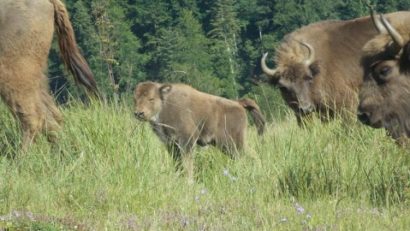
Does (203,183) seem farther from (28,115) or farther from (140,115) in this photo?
(28,115)

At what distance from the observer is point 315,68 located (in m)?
14.3

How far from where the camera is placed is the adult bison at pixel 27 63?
10805 millimetres

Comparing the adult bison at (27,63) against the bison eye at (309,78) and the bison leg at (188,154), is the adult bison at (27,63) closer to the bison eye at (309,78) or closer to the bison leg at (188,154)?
the bison leg at (188,154)

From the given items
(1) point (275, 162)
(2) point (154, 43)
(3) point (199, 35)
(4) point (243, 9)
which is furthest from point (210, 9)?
(1) point (275, 162)

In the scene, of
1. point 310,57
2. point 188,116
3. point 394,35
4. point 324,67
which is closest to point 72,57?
point 188,116

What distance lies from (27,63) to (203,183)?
2.64 metres

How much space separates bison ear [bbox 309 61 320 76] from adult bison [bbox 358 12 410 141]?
525 cm

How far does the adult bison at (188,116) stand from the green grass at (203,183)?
0.57 m

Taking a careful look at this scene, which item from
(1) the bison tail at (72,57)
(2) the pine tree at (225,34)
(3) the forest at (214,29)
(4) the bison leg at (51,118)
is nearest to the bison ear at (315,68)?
(1) the bison tail at (72,57)

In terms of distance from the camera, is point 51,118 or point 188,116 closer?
point 51,118

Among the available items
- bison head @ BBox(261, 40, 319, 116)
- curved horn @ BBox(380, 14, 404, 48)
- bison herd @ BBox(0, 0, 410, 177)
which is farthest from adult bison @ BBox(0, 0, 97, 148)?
bison head @ BBox(261, 40, 319, 116)

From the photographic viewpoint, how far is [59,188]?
27.3 ft

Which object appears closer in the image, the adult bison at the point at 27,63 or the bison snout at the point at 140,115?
the adult bison at the point at 27,63

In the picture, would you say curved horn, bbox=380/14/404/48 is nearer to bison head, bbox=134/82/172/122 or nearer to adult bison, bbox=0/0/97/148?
bison head, bbox=134/82/172/122
